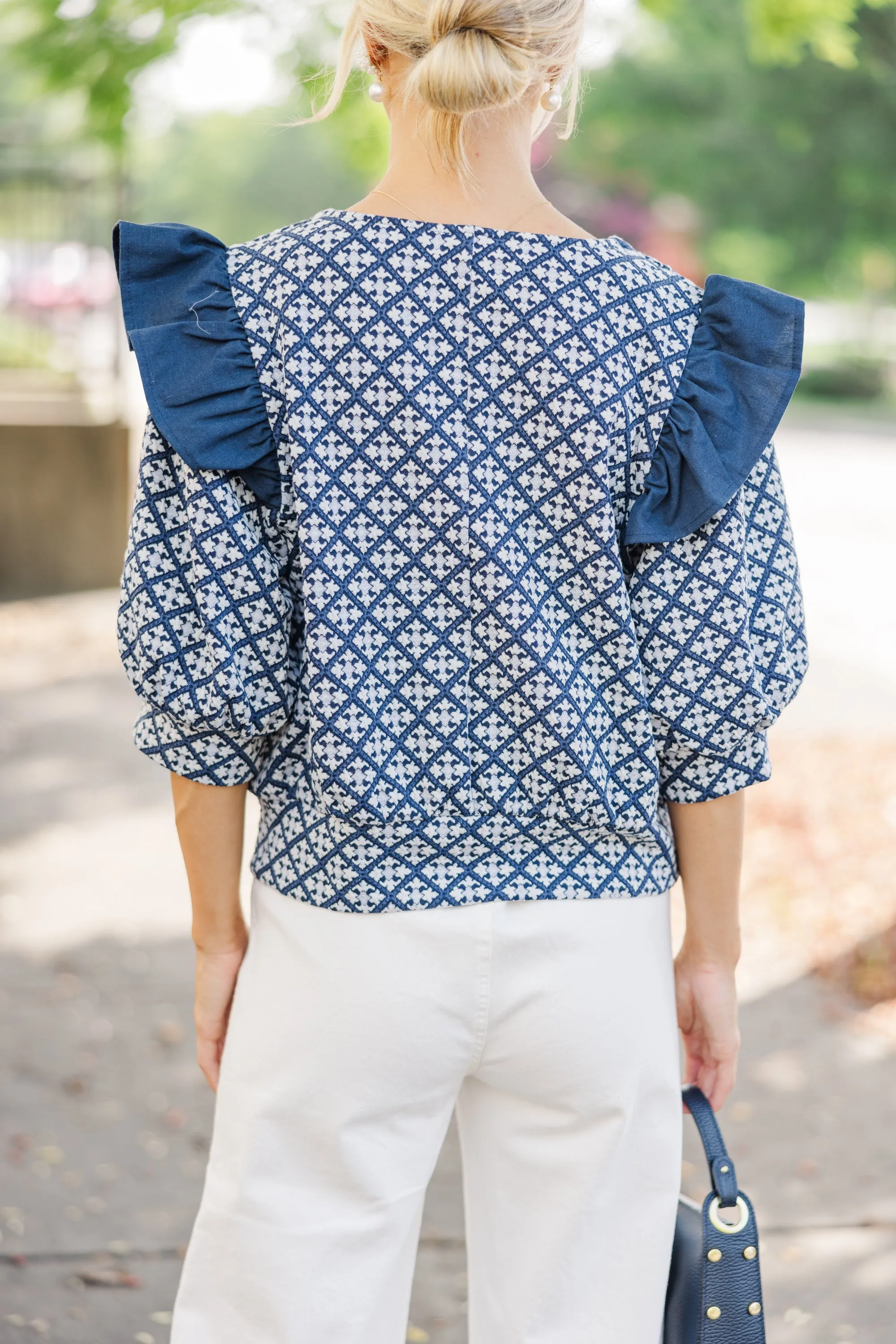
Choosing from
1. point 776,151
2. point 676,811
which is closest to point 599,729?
point 676,811

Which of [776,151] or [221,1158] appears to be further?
[776,151]

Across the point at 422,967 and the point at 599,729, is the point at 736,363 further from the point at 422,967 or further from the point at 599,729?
the point at 422,967

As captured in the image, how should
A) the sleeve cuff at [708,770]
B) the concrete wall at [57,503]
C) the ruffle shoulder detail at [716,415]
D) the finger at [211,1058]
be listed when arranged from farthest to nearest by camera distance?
the concrete wall at [57,503] < the finger at [211,1058] < the sleeve cuff at [708,770] < the ruffle shoulder detail at [716,415]

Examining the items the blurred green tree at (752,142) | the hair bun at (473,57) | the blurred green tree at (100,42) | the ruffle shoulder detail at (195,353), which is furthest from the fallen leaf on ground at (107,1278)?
the blurred green tree at (752,142)

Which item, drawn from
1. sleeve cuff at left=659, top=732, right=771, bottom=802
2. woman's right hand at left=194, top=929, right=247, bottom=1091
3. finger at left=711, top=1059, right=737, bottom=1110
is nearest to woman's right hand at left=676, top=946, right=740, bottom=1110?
finger at left=711, top=1059, right=737, bottom=1110

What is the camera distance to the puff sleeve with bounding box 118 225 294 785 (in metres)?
1.40

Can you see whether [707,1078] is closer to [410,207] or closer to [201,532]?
[201,532]

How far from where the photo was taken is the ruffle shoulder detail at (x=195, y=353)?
1.39 m

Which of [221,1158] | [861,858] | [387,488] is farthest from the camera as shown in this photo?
[861,858]

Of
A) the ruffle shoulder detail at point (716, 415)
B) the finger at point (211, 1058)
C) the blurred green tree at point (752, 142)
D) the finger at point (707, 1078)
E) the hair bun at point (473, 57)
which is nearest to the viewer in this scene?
the hair bun at point (473, 57)

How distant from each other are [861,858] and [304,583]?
13.1 feet

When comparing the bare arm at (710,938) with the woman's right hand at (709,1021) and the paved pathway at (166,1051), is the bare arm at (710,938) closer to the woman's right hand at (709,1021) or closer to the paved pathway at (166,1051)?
the woman's right hand at (709,1021)

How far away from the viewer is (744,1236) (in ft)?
5.38

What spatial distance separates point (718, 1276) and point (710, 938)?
0.40m
